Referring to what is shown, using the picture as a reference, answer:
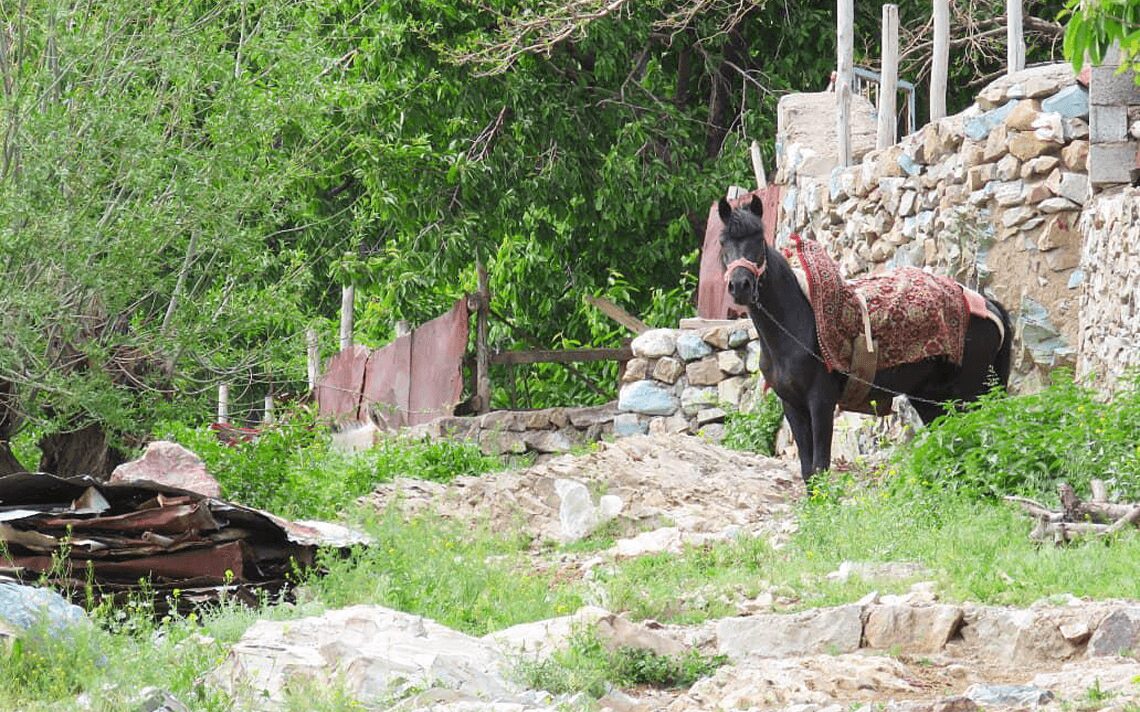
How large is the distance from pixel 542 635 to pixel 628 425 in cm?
969

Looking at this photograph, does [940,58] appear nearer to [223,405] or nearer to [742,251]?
[742,251]

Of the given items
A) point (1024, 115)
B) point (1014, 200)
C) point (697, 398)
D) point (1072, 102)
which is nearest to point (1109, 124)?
point (1072, 102)

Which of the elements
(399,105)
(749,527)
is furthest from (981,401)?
(399,105)

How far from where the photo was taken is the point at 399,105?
64.5ft

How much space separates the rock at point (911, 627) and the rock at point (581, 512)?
13.5ft

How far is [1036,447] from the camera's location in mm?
9148

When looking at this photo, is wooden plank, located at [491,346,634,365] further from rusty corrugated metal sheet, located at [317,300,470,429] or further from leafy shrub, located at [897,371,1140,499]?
leafy shrub, located at [897,371,1140,499]

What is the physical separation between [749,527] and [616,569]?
1.50m

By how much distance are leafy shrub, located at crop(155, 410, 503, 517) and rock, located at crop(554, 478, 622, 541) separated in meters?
1.60

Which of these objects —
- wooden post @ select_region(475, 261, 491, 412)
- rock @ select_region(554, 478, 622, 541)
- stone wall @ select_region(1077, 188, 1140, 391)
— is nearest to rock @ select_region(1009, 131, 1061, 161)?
stone wall @ select_region(1077, 188, 1140, 391)

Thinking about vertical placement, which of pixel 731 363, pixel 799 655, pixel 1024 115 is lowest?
pixel 799 655

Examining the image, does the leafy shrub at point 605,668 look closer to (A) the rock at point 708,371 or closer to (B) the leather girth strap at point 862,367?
(B) the leather girth strap at point 862,367

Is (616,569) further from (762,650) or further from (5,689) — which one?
(5,689)

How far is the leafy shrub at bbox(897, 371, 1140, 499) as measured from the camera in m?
8.81
